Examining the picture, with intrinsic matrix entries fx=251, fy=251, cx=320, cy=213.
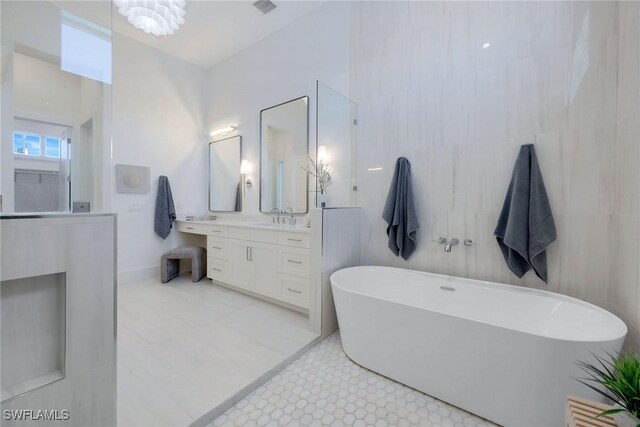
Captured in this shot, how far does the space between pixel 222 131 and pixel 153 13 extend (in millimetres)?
1751

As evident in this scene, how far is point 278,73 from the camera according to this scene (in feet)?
11.1

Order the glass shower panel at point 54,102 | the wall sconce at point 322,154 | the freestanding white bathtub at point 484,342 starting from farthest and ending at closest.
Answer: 1. the wall sconce at point 322,154
2. the freestanding white bathtub at point 484,342
3. the glass shower panel at point 54,102

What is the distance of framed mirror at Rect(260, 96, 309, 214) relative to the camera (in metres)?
3.10

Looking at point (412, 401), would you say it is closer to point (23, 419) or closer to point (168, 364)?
point (168, 364)

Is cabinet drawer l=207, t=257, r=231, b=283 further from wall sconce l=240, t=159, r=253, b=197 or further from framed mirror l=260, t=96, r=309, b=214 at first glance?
wall sconce l=240, t=159, r=253, b=197

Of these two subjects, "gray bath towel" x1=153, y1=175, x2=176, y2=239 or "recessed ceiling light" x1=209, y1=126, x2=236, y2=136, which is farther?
"recessed ceiling light" x1=209, y1=126, x2=236, y2=136

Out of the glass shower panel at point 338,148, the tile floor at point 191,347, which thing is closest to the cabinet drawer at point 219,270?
the tile floor at point 191,347

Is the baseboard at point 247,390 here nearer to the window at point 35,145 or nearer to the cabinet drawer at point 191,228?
the window at point 35,145

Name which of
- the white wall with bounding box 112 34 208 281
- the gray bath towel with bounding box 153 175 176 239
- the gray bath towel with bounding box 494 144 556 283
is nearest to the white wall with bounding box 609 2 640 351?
the gray bath towel with bounding box 494 144 556 283

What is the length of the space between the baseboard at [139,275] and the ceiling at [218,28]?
10.7 feet

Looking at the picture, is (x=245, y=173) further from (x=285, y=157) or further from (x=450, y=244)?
(x=450, y=244)

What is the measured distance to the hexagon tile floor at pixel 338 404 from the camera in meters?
1.34

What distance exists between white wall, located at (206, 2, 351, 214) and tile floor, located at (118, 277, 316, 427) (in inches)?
55.1

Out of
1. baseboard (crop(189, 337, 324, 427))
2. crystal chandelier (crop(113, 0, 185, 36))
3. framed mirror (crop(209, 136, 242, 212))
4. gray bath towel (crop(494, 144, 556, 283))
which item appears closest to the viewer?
baseboard (crop(189, 337, 324, 427))
